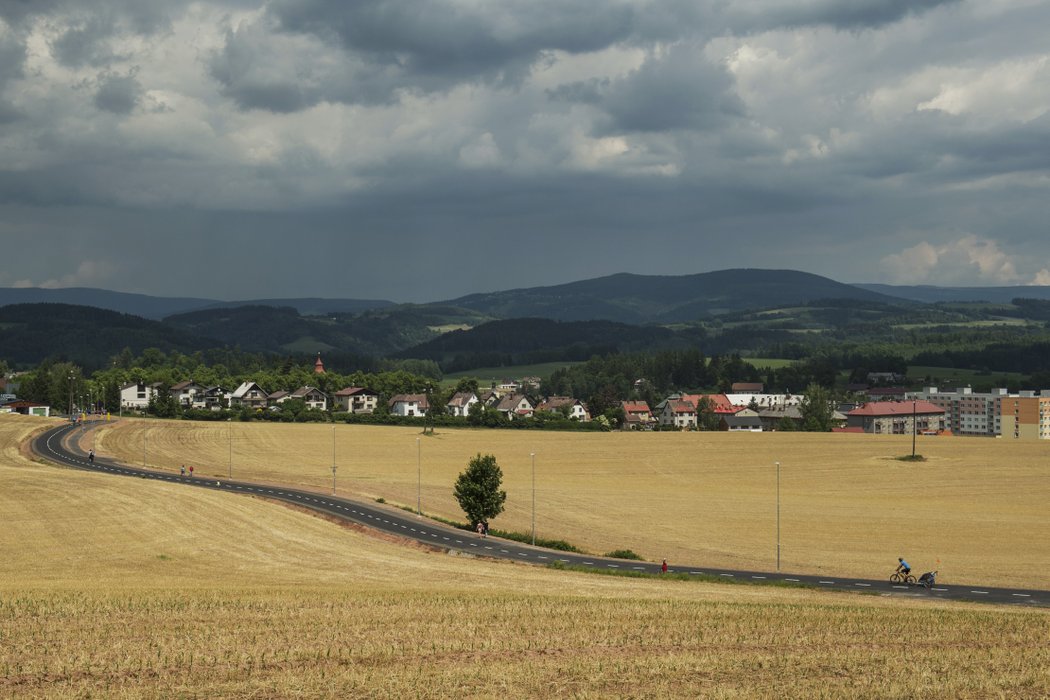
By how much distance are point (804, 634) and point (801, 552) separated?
4062 cm

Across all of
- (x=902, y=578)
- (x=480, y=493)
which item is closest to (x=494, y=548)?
(x=480, y=493)

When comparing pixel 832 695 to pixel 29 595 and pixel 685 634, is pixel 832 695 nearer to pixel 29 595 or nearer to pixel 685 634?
pixel 685 634

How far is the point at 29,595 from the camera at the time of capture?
1639 inches

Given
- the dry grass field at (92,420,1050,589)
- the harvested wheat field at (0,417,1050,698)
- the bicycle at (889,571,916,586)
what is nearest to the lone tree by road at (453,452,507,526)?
the dry grass field at (92,420,1050,589)

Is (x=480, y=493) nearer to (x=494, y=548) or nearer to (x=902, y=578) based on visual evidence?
(x=494, y=548)

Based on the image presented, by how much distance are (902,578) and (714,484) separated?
56660 millimetres

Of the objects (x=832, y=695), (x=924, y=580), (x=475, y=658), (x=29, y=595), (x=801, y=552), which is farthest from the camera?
(x=801, y=552)

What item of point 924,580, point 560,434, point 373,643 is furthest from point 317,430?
point 373,643

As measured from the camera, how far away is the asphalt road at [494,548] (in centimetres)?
5766

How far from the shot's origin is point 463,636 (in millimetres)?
33719

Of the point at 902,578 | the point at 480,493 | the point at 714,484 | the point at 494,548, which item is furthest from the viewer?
the point at 714,484

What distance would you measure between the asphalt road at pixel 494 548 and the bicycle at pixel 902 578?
0.49 metres

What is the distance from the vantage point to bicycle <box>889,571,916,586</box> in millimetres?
61219

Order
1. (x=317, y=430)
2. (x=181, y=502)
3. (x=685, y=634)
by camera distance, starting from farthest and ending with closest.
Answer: (x=317, y=430) < (x=181, y=502) < (x=685, y=634)
